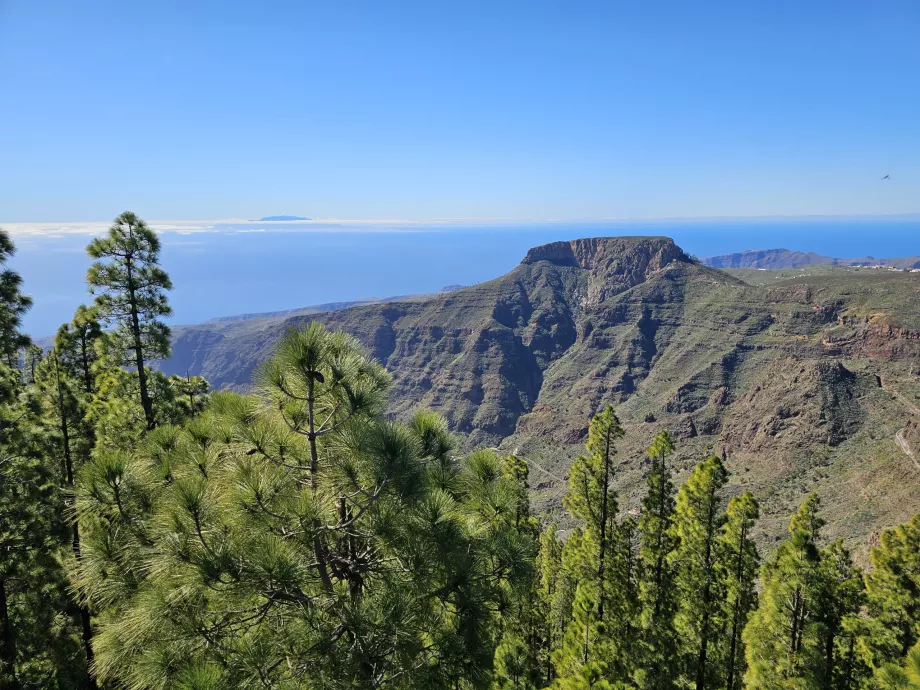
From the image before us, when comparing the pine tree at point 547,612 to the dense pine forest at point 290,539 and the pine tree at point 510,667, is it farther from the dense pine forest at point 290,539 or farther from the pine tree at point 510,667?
the dense pine forest at point 290,539

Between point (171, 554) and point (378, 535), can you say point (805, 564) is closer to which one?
point (378, 535)

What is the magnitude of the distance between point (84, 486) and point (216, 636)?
7.87 ft

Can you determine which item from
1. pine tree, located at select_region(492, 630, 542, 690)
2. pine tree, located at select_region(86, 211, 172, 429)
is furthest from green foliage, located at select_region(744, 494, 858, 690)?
pine tree, located at select_region(86, 211, 172, 429)

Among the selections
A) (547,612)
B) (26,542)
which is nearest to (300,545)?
(26,542)

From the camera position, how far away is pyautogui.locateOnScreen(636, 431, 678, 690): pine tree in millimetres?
17531

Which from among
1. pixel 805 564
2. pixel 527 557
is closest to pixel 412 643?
pixel 527 557

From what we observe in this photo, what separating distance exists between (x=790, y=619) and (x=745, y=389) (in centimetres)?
12956

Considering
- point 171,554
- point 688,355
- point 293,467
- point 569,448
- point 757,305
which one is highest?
point 293,467

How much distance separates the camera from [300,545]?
5277 millimetres

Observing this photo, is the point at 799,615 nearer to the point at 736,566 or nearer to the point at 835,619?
the point at 835,619

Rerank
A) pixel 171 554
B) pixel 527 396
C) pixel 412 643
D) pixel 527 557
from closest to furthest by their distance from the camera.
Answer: pixel 171 554 < pixel 412 643 < pixel 527 557 < pixel 527 396

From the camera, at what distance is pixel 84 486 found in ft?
18.0

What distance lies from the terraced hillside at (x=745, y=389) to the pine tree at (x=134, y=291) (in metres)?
68.5

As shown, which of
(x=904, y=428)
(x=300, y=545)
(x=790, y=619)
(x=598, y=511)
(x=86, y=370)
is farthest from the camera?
(x=904, y=428)
